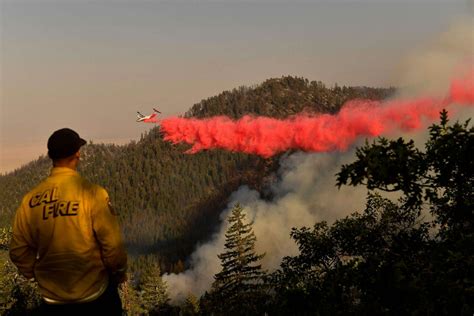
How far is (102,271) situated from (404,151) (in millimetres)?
7495

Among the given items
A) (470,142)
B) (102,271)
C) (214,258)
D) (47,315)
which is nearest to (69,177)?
(102,271)

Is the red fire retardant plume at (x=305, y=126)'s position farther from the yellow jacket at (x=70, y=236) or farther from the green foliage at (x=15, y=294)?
the yellow jacket at (x=70, y=236)

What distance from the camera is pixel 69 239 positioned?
444cm

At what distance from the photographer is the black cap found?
463 centimetres

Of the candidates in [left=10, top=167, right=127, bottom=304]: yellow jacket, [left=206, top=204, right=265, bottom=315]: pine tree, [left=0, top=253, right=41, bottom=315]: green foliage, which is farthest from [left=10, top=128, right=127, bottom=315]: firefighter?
[left=0, top=253, right=41, bottom=315]: green foliage

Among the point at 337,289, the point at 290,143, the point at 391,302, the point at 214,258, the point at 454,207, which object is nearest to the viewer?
the point at 391,302

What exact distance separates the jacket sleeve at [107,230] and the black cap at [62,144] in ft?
Answer: 1.63

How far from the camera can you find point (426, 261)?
9.99 metres

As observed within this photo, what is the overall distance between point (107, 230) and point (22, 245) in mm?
898

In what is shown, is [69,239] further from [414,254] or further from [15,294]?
[15,294]

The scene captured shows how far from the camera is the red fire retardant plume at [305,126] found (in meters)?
55.4

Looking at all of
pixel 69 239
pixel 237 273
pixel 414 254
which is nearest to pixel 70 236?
pixel 69 239

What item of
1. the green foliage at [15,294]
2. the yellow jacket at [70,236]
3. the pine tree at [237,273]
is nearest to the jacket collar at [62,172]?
the yellow jacket at [70,236]

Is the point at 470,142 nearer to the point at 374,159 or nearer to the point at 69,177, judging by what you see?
the point at 374,159
